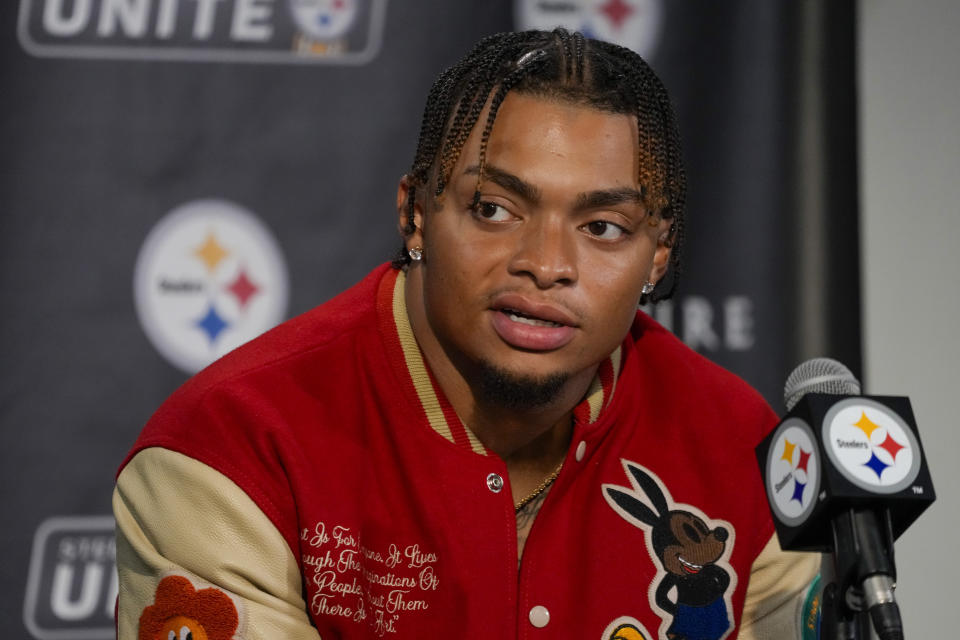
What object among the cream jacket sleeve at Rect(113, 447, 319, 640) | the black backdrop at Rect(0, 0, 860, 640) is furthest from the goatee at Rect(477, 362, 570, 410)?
the black backdrop at Rect(0, 0, 860, 640)

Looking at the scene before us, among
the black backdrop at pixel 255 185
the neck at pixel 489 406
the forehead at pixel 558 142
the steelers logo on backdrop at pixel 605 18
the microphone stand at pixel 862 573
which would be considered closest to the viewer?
the microphone stand at pixel 862 573

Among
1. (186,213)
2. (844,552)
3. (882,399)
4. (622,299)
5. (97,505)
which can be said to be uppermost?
(186,213)

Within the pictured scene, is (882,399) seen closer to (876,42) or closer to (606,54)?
(606,54)

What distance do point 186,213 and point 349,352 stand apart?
0.95 meters

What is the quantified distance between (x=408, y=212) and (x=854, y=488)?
2.85 feet

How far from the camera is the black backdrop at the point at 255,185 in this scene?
249 centimetres

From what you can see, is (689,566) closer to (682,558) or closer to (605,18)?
(682,558)

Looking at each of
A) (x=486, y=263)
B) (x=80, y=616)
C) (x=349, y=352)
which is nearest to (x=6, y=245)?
(x=80, y=616)

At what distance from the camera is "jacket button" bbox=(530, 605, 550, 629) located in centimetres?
164

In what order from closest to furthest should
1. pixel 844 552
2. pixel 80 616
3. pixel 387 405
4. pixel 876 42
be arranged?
pixel 844 552
pixel 387 405
pixel 80 616
pixel 876 42

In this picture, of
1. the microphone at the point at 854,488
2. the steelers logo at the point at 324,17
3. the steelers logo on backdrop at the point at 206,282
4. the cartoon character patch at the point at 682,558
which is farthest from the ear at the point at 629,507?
the steelers logo at the point at 324,17

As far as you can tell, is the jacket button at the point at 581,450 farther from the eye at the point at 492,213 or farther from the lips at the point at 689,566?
the eye at the point at 492,213

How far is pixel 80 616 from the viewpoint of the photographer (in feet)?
8.09

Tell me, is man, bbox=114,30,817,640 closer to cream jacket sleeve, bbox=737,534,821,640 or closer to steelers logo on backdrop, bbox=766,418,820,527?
cream jacket sleeve, bbox=737,534,821,640
